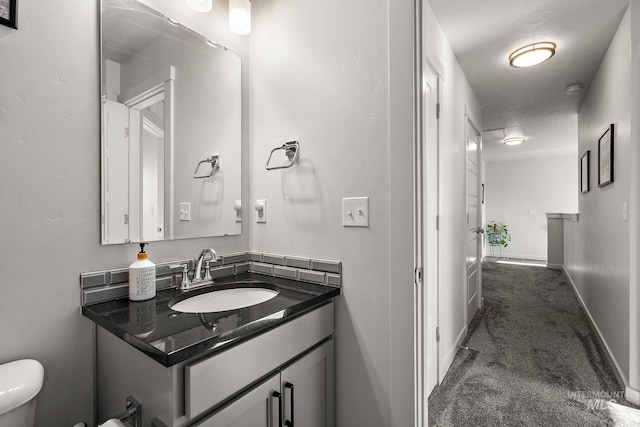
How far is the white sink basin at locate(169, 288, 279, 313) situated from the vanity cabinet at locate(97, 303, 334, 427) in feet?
0.95

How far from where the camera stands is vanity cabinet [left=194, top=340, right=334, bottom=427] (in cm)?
91

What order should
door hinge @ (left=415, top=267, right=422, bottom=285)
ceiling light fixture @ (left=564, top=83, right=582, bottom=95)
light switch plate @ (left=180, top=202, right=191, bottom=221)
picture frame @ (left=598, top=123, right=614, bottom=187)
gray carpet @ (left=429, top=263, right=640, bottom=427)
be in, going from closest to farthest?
door hinge @ (left=415, top=267, right=422, bottom=285) → light switch plate @ (left=180, top=202, right=191, bottom=221) → gray carpet @ (left=429, top=263, right=640, bottom=427) → picture frame @ (left=598, top=123, right=614, bottom=187) → ceiling light fixture @ (left=564, top=83, right=582, bottom=95)

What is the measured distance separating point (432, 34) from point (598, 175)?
2088 mm

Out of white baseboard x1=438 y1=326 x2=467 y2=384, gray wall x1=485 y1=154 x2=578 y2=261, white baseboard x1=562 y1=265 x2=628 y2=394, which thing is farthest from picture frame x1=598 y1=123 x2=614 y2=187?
gray wall x1=485 y1=154 x2=578 y2=261

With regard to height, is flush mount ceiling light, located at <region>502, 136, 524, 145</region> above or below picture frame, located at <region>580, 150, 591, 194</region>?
above

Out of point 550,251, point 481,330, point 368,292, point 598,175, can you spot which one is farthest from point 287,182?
point 550,251

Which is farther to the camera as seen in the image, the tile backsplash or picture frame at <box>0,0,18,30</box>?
the tile backsplash

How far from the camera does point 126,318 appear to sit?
98 centimetres

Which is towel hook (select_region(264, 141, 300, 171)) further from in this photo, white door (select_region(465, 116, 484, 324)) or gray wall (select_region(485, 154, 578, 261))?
gray wall (select_region(485, 154, 578, 261))

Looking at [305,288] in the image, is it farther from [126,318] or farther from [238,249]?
[126,318]

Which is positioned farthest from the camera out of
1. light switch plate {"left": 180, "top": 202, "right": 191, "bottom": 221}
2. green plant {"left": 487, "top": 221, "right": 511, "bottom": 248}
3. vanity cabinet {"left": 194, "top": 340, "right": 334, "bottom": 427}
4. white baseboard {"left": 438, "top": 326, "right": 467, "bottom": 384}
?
green plant {"left": 487, "top": 221, "right": 511, "bottom": 248}

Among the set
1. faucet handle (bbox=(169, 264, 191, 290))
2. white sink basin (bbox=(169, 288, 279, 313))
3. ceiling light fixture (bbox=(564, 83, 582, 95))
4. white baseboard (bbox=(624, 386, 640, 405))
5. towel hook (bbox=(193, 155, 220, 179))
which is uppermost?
ceiling light fixture (bbox=(564, 83, 582, 95))

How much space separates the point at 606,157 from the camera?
2.41 meters

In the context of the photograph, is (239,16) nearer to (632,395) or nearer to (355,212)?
(355,212)
